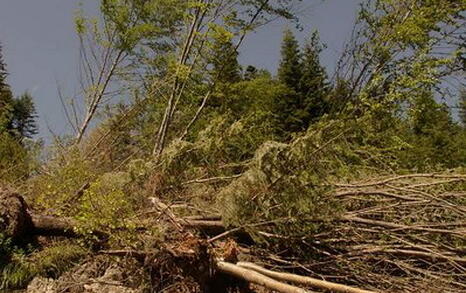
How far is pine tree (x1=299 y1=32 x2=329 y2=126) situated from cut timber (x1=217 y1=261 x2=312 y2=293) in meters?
11.4

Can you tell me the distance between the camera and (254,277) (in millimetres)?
3637

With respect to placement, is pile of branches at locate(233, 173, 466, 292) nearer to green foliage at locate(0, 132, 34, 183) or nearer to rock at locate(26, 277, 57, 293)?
rock at locate(26, 277, 57, 293)

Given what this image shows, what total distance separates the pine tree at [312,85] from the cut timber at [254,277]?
11.4 m

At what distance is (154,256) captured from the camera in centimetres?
387

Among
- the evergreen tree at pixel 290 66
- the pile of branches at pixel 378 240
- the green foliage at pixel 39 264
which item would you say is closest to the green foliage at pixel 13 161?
the green foliage at pixel 39 264

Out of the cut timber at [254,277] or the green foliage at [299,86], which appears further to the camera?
the green foliage at [299,86]

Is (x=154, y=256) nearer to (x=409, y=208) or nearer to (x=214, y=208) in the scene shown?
(x=214, y=208)

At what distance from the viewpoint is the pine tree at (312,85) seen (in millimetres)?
15297

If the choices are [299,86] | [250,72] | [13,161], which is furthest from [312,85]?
[13,161]

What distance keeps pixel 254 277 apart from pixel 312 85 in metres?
13.5

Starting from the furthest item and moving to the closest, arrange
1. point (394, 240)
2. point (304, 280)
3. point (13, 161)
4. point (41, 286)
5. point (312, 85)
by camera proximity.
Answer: point (312, 85) → point (13, 161) → point (394, 240) → point (41, 286) → point (304, 280)

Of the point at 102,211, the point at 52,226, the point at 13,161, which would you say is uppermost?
the point at 13,161

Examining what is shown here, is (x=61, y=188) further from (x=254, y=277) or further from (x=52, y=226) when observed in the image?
(x=254, y=277)

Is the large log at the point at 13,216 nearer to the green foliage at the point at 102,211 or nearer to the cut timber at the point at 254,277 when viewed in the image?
the green foliage at the point at 102,211
